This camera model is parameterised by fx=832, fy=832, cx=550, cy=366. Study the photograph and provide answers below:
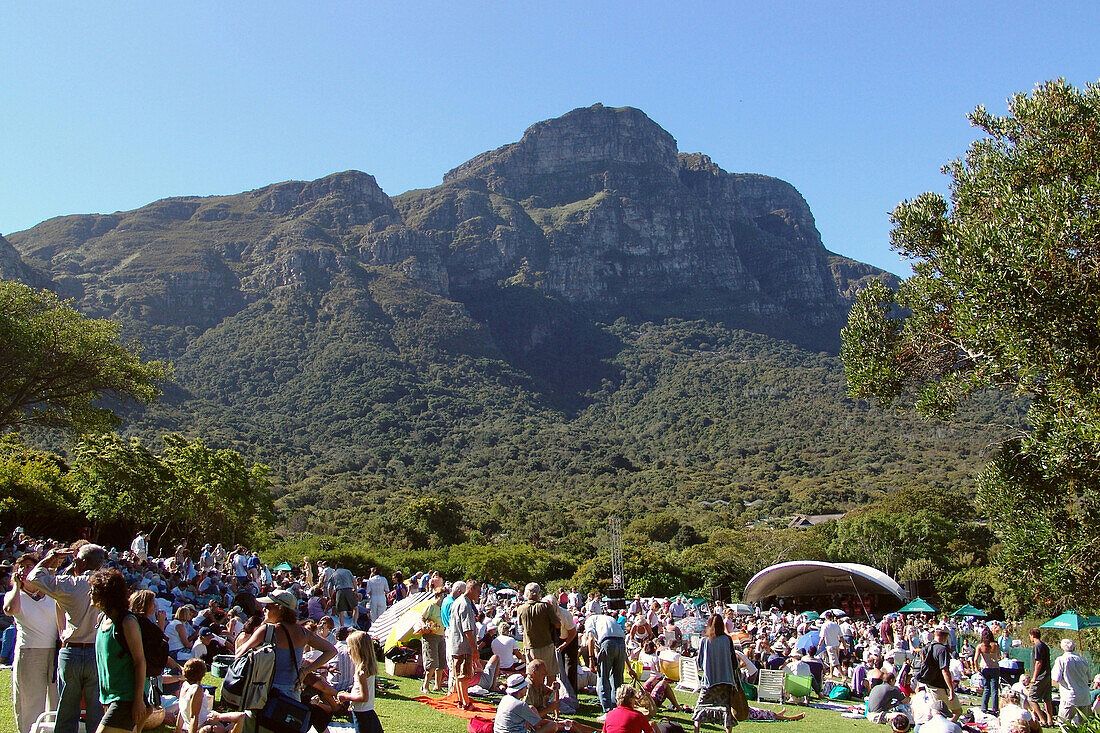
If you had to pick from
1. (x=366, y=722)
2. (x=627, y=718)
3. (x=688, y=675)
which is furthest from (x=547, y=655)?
(x=688, y=675)

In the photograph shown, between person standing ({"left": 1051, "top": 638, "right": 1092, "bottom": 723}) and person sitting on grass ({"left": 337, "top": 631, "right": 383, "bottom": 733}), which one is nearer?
person sitting on grass ({"left": 337, "top": 631, "right": 383, "bottom": 733})

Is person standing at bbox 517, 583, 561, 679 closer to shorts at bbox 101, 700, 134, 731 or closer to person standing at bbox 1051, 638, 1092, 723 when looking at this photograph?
shorts at bbox 101, 700, 134, 731

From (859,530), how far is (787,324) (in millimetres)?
122319

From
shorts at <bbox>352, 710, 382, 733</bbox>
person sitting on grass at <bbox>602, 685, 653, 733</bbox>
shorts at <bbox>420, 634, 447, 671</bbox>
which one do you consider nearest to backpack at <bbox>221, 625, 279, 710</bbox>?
shorts at <bbox>352, 710, 382, 733</bbox>

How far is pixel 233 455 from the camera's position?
36.0 meters

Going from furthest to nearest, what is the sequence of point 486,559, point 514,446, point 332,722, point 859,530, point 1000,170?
point 514,446 → point 859,530 → point 486,559 → point 1000,170 → point 332,722

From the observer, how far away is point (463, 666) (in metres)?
9.30

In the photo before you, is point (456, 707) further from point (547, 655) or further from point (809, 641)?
point (809, 641)

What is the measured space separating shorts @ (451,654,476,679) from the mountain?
5795 cm

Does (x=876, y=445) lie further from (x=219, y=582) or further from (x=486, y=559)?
(x=219, y=582)

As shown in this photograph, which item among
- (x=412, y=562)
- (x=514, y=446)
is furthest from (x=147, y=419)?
(x=412, y=562)

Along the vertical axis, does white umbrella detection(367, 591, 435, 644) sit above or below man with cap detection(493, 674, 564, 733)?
below

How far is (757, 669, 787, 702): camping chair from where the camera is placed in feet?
39.2

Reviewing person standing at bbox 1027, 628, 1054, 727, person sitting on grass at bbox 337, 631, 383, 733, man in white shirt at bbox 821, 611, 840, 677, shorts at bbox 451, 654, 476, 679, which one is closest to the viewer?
person sitting on grass at bbox 337, 631, 383, 733
